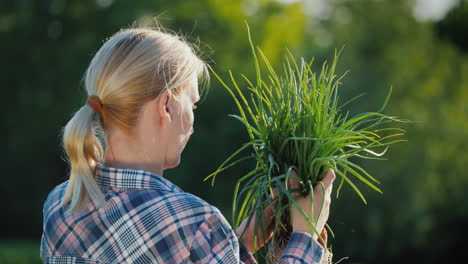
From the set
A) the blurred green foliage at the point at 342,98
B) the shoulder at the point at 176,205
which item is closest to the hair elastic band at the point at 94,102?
the shoulder at the point at 176,205

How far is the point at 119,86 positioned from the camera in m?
1.46

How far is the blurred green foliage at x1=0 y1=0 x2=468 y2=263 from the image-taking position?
10070 millimetres

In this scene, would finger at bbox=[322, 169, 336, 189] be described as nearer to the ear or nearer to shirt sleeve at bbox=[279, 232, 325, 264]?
shirt sleeve at bbox=[279, 232, 325, 264]

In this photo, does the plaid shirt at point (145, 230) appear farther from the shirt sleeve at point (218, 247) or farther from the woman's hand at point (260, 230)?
the woman's hand at point (260, 230)

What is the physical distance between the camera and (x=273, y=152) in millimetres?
1766

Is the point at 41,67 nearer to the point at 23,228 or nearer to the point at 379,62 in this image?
the point at 23,228

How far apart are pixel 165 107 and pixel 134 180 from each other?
198 millimetres

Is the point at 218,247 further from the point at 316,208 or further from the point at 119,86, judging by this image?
the point at 119,86

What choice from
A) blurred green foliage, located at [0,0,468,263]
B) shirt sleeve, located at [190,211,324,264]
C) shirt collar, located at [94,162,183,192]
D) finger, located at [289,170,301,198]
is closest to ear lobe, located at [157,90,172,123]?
shirt collar, located at [94,162,183,192]

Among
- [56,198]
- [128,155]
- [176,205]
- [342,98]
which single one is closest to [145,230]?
[176,205]

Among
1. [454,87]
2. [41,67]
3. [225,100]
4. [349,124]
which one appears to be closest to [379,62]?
[454,87]

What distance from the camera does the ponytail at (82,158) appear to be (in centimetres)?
142

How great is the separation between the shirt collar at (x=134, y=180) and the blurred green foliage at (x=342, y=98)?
17.5 ft

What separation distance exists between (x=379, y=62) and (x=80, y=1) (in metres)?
8.80
